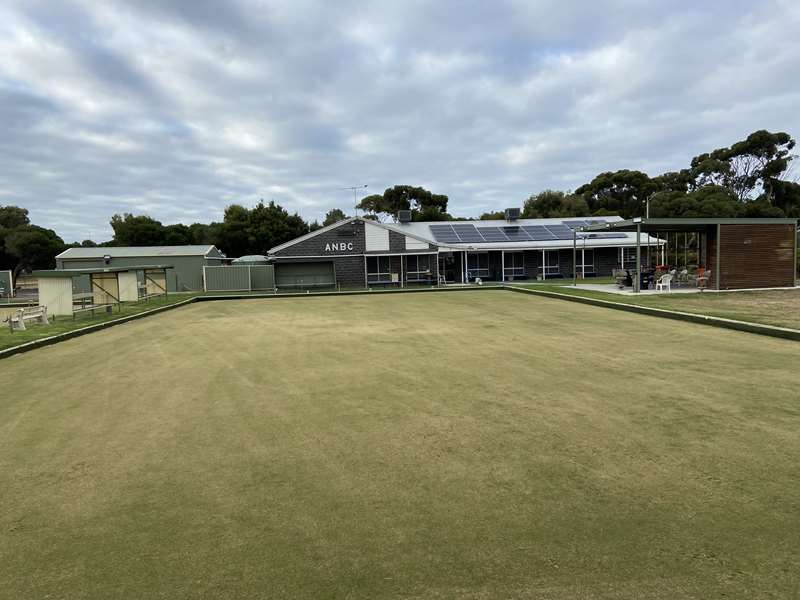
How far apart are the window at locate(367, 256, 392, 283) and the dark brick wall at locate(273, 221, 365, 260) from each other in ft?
3.73

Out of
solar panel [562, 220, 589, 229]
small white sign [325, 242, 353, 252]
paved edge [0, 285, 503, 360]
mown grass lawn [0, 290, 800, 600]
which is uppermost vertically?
solar panel [562, 220, 589, 229]

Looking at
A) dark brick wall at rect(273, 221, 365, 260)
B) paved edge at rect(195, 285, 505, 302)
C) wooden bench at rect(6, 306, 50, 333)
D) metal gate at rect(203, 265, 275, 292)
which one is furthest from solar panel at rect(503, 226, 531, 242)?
wooden bench at rect(6, 306, 50, 333)

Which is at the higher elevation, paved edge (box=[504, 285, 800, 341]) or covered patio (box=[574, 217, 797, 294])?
covered patio (box=[574, 217, 797, 294])

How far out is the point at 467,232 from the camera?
37.7 m

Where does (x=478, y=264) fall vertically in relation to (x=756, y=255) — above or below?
below

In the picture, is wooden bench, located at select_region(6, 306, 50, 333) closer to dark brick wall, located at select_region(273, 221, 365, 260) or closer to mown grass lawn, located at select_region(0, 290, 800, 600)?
mown grass lawn, located at select_region(0, 290, 800, 600)

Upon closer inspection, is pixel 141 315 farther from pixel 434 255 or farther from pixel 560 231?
pixel 560 231

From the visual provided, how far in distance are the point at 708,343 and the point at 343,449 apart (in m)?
7.79

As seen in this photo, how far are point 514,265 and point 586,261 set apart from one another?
4.95m

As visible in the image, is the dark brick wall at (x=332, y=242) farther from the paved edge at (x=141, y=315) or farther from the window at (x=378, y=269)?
the paved edge at (x=141, y=315)

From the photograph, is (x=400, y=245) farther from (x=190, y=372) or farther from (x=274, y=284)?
(x=190, y=372)

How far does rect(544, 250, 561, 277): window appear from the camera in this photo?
35.9 meters

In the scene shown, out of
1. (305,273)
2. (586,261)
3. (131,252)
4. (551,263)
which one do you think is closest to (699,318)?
(551,263)

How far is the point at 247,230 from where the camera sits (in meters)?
56.5
